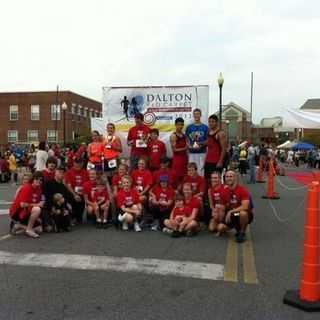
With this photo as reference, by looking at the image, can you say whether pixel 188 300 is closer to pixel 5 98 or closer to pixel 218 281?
pixel 218 281

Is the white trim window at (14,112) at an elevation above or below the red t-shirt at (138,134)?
above

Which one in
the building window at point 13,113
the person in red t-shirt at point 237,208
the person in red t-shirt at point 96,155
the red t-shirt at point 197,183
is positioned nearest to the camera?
the person in red t-shirt at point 237,208

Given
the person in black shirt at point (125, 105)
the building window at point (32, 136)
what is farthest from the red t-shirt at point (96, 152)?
the building window at point (32, 136)

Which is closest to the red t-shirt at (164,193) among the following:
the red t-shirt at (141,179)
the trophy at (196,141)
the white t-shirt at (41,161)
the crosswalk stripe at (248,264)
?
the red t-shirt at (141,179)

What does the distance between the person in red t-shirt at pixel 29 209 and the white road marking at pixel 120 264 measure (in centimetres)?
156

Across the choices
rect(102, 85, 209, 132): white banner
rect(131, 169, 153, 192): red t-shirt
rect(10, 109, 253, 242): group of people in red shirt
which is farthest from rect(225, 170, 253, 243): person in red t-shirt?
rect(102, 85, 209, 132): white banner

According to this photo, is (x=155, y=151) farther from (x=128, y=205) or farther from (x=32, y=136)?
(x=32, y=136)

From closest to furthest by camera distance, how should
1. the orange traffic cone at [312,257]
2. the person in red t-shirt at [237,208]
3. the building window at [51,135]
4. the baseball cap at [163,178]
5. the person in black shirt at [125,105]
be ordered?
the orange traffic cone at [312,257] < the person in red t-shirt at [237,208] < the baseball cap at [163,178] < the person in black shirt at [125,105] < the building window at [51,135]

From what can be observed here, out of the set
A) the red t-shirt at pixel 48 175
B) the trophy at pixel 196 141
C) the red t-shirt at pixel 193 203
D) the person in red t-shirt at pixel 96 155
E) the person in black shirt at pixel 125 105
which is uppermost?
the person in black shirt at pixel 125 105

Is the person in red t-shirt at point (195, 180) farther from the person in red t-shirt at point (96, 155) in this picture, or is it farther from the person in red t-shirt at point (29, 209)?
the person in red t-shirt at point (29, 209)

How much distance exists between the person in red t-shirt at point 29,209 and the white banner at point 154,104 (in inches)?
153

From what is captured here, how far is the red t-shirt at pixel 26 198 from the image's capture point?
871 cm

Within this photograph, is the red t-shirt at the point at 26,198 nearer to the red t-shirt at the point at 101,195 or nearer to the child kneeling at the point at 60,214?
the child kneeling at the point at 60,214

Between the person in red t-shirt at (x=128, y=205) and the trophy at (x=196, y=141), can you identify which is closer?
the person in red t-shirt at (x=128, y=205)
